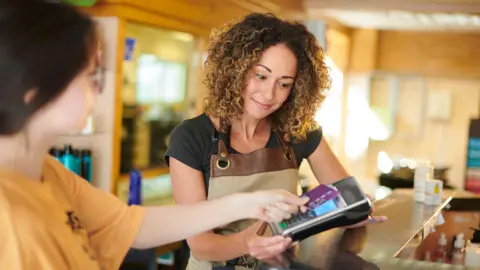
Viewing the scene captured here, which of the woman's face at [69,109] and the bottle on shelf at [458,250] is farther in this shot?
the bottle on shelf at [458,250]

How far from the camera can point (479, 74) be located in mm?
5094

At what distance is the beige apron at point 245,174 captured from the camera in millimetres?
1447

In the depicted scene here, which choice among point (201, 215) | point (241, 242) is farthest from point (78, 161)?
point (201, 215)

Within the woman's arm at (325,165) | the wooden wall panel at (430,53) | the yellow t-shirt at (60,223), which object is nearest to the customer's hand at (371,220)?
the woman's arm at (325,165)

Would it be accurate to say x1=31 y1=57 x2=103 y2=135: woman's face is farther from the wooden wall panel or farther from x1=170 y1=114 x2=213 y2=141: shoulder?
the wooden wall panel

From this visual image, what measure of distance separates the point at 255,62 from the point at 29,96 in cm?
75

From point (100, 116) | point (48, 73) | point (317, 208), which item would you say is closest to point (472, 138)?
point (100, 116)

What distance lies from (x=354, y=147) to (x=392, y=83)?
2.31 feet

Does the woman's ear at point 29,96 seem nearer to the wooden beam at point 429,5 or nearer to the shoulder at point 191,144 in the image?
the shoulder at point 191,144

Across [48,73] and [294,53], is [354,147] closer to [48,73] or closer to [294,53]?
[294,53]

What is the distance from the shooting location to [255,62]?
1.46 metres

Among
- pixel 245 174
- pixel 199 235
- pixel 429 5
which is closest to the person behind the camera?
pixel 199 235

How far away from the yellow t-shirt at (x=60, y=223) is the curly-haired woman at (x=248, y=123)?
0.35 metres

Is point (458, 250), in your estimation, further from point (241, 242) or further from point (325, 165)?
point (241, 242)
